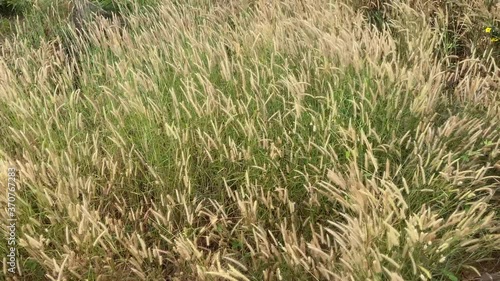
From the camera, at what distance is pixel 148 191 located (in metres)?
2.70

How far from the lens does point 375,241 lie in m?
2.08

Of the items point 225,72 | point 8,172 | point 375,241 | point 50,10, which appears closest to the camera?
point 375,241

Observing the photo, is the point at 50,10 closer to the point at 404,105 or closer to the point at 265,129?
the point at 265,129

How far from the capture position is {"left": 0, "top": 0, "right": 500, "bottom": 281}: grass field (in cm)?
215

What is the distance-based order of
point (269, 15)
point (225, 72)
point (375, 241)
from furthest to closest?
point (269, 15) < point (225, 72) < point (375, 241)

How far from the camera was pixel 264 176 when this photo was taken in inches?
103

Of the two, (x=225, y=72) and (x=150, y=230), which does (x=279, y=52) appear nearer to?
(x=225, y=72)

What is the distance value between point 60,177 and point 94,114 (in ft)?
2.38

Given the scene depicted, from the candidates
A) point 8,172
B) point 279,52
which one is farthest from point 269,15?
point 8,172

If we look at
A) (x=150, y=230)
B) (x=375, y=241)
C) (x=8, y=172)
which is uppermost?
(x=8, y=172)

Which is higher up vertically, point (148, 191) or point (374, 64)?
point (374, 64)

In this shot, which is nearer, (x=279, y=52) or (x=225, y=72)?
(x=225, y=72)

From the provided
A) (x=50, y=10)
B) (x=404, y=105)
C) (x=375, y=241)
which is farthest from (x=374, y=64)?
(x=50, y=10)

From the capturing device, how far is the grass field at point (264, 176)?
7.06ft
